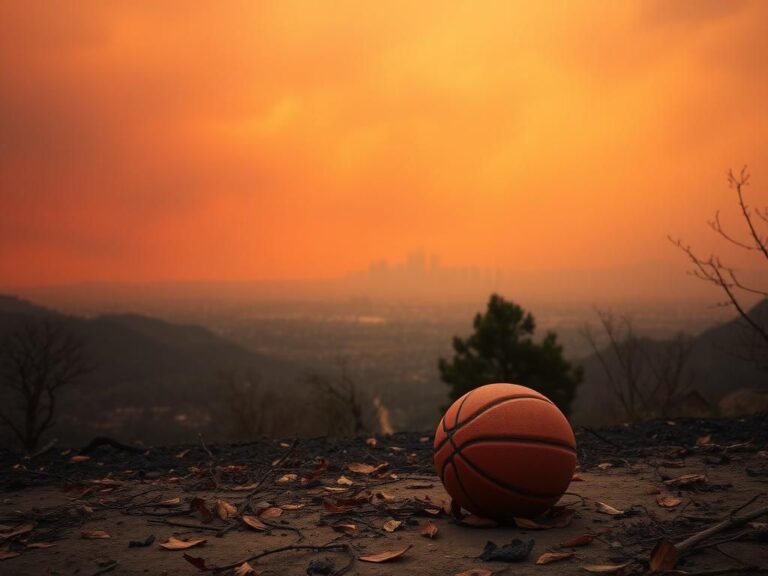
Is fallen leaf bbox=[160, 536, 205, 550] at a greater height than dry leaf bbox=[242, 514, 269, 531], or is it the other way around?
fallen leaf bbox=[160, 536, 205, 550]

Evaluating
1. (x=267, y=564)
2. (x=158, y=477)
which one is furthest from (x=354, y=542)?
(x=158, y=477)

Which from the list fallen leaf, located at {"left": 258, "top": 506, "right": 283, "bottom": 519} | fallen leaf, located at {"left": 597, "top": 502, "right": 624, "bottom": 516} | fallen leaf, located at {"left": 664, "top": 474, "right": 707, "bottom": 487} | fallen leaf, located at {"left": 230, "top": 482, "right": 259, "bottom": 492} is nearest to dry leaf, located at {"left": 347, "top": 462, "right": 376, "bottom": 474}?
fallen leaf, located at {"left": 230, "top": 482, "right": 259, "bottom": 492}

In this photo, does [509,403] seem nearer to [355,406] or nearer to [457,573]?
[457,573]

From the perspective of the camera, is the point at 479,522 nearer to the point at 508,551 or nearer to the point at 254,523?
the point at 508,551

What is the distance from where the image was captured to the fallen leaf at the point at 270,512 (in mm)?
5191

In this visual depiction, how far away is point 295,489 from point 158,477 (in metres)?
2.28

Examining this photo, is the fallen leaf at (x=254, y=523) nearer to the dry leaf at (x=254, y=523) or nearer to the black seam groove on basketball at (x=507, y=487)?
the dry leaf at (x=254, y=523)

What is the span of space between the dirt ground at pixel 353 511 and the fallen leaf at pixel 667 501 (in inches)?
0.8

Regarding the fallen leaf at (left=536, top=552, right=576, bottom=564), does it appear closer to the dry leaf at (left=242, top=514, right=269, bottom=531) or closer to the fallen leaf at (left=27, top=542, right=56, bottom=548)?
the dry leaf at (left=242, top=514, right=269, bottom=531)

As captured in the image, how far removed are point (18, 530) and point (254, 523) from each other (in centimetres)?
212

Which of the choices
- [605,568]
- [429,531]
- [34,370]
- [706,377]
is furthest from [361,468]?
[706,377]

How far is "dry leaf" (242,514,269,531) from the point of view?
15.6 feet

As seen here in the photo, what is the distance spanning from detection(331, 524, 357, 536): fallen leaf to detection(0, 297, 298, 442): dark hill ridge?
29.0m

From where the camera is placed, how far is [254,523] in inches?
190
